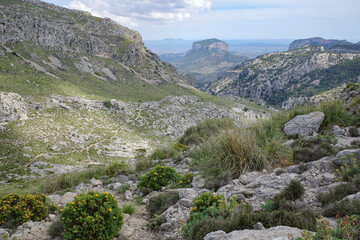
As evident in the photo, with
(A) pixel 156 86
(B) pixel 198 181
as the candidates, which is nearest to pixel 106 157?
(B) pixel 198 181

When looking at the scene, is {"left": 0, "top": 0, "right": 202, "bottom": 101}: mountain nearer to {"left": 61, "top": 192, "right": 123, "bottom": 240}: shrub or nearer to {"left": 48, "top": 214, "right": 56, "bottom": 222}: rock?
{"left": 48, "top": 214, "right": 56, "bottom": 222}: rock

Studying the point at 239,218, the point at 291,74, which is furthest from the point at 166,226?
the point at 291,74

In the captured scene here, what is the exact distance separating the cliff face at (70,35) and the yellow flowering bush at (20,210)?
192ft

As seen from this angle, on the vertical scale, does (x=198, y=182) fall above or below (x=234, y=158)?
below

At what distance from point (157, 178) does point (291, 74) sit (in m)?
172

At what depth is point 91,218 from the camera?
4332 millimetres

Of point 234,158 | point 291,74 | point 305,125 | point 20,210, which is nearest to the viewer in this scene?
point 20,210

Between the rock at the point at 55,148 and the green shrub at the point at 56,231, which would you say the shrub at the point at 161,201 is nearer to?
the green shrub at the point at 56,231

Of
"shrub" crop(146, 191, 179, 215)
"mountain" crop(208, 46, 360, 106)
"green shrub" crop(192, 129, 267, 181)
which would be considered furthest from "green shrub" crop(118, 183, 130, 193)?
"mountain" crop(208, 46, 360, 106)

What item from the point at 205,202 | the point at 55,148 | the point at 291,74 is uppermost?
the point at 291,74

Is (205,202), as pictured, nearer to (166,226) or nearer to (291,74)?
(166,226)

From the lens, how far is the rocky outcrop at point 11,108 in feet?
82.1

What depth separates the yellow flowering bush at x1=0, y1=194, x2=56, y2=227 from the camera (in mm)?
5254

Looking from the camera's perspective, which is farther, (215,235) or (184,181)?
(184,181)
